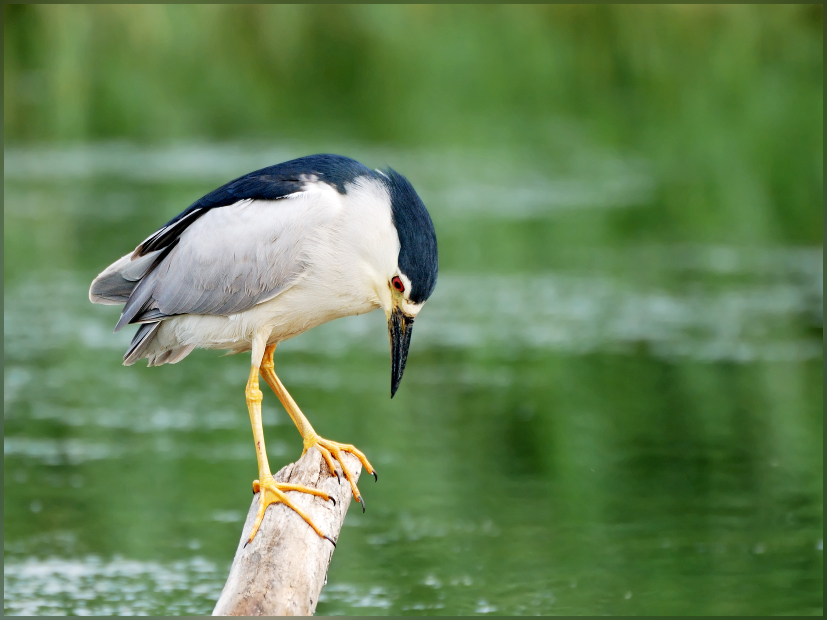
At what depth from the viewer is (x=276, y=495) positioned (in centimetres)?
418

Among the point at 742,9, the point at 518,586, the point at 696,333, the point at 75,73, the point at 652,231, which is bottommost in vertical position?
the point at 518,586

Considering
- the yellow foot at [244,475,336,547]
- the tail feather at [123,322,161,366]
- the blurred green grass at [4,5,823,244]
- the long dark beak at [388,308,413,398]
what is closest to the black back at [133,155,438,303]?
the long dark beak at [388,308,413,398]

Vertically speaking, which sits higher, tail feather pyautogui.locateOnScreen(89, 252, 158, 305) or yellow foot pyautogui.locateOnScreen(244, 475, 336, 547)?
tail feather pyautogui.locateOnScreen(89, 252, 158, 305)

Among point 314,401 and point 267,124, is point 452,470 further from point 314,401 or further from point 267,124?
point 267,124

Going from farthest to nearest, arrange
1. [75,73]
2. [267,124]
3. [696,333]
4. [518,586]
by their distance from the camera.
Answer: [75,73]
[267,124]
[696,333]
[518,586]

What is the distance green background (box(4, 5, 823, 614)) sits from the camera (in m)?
6.46

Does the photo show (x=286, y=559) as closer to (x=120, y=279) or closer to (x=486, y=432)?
(x=120, y=279)

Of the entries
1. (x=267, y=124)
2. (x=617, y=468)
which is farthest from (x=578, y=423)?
(x=267, y=124)

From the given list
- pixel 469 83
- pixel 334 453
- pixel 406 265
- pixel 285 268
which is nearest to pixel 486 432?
pixel 334 453

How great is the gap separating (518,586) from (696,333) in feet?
15.0

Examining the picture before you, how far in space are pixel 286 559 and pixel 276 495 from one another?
51 cm

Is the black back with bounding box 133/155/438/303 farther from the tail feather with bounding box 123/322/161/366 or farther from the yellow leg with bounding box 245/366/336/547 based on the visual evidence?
the yellow leg with bounding box 245/366/336/547

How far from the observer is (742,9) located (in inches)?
885

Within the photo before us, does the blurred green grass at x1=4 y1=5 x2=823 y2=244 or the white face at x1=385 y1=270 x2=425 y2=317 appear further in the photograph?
the blurred green grass at x1=4 y1=5 x2=823 y2=244
